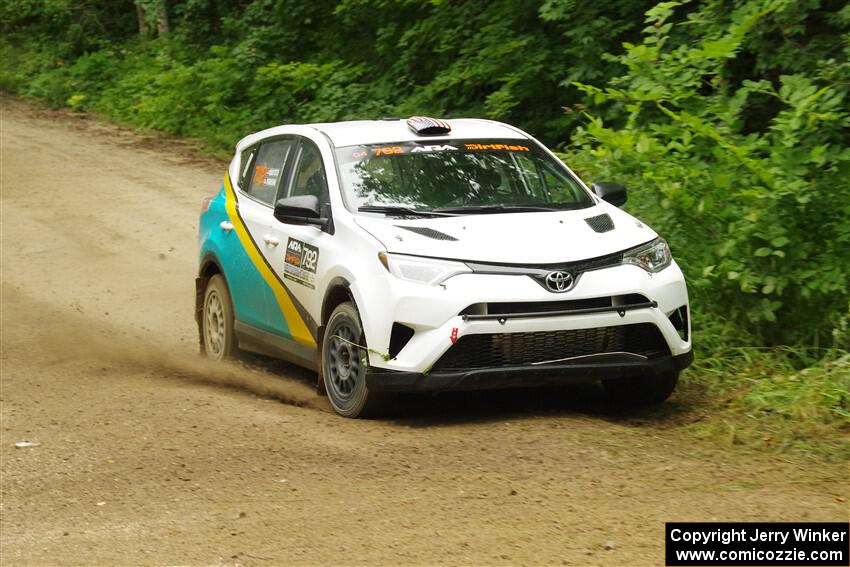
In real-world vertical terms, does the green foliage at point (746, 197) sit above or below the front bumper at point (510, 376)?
above

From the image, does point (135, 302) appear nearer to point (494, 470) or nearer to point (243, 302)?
point (243, 302)

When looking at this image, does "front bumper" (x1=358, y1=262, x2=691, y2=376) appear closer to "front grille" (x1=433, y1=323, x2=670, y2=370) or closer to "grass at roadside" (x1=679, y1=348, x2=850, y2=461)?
"front grille" (x1=433, y1=323, x2=670, y2=370)

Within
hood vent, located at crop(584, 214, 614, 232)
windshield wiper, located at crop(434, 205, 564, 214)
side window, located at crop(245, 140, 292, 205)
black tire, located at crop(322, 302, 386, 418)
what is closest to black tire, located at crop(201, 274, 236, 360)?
side window, located at crop(245, 140, 292, 205)

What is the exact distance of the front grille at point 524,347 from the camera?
23.4 ft

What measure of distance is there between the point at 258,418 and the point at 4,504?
5.78 feet

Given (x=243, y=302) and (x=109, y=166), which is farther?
(x=109, y=166)

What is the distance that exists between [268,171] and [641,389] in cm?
325

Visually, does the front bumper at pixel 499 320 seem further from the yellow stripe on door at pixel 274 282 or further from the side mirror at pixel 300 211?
the yellow stripe on door at pixel 274 282

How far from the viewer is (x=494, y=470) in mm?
6371

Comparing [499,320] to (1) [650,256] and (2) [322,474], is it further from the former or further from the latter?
(2) [322,474]

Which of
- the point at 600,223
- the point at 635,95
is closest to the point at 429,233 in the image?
the point at 600,223

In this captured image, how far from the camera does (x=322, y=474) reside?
649cm

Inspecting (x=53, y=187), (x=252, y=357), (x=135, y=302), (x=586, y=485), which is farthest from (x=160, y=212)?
(x=586, y=485)

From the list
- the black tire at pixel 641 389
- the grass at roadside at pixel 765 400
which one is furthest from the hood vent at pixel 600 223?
the grass at roadside at pixel 765 400
